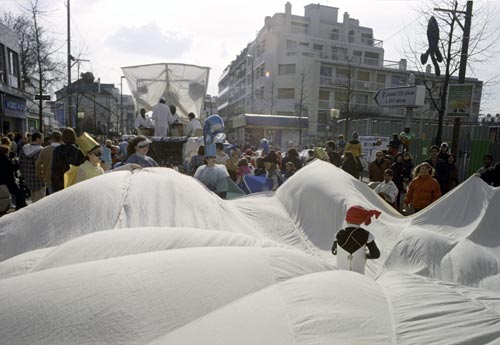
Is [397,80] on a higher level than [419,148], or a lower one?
higher

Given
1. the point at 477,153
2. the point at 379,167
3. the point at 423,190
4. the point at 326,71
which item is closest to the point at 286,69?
the point at 326,71

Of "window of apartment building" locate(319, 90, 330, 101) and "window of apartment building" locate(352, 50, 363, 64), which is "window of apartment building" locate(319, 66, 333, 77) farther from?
"window of apartment building" locate(352, 50, 363, 64)

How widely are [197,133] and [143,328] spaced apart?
10882mm

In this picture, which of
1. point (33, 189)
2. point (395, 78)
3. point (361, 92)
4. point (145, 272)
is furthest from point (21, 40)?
point (395, 78)

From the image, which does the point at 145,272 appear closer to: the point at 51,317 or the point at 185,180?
the point at 51,317

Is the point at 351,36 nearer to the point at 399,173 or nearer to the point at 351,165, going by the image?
the point at 399,173

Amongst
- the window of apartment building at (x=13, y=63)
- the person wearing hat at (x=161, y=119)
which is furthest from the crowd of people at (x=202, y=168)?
the window of apartment building at (x=13, y=63)

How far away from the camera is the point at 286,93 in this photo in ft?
165

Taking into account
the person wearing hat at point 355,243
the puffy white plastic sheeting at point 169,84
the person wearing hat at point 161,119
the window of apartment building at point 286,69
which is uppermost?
the window of apartment building at point 286,69

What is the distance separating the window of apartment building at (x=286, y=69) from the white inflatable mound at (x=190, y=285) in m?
49.2

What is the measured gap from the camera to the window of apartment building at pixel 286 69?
1987 inches

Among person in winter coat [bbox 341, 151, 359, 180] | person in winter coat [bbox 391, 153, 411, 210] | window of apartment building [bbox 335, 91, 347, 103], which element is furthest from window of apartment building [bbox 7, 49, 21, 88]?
window of apartment building [bbox 335, 91, 347, 103]

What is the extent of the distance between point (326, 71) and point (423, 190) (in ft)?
153

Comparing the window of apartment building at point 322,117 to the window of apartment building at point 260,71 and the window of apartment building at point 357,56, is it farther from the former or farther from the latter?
the window of apartment building at point 260,71
